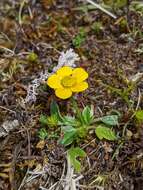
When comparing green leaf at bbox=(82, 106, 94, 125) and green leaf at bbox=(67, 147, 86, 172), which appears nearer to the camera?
green leaf at bbox=(67, 147, 86, 172)

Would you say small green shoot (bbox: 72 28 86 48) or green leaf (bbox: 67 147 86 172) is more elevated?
small green shoot (bbox: 72 28 86 48)

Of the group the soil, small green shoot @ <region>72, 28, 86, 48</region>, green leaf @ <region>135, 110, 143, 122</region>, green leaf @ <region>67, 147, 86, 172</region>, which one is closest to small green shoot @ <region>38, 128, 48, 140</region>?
the soil

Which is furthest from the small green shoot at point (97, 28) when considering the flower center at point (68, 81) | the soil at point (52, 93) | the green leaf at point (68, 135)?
the green leaf at point (68, 135)

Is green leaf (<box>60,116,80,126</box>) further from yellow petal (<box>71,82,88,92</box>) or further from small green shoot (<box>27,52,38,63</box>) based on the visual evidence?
small green shoot (<box>27,52,38,63</box>)

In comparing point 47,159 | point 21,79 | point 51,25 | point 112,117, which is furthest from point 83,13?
point 47,159

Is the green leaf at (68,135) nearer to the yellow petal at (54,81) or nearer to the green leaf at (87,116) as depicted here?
the green leaf at (87,116)

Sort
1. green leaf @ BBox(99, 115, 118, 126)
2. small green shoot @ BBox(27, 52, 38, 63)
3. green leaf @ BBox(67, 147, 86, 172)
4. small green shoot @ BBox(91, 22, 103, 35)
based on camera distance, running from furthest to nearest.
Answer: small green shoot @ BBox(91, 22, 103, 35), small green shoot @ BBox(27, 52, 38, 63), green leaf @ BBox(99, 115, 118, 126), green leaf @ BBox(67, 147, 86, 172)
